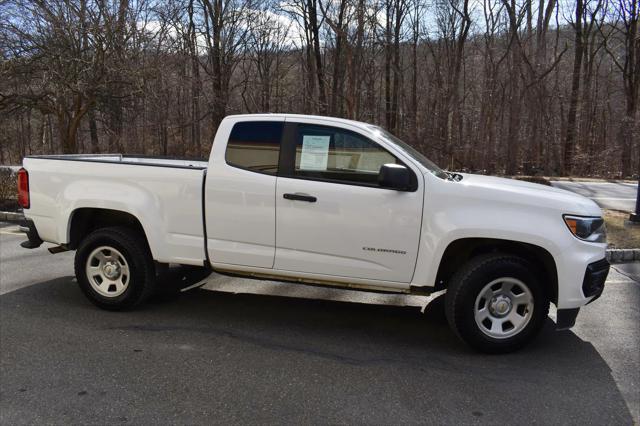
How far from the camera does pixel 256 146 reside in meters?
4.57

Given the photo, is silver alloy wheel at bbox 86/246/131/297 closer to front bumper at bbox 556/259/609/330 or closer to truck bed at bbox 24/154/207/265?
truck bed at bbox 24/154/207/265

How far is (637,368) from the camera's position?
3863 millimetres

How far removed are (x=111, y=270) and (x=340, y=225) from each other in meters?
2.38

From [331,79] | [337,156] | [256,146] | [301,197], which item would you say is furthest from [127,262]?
[331,79]

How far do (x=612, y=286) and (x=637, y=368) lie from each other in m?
2.50

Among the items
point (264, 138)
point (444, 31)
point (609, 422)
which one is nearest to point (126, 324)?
point (264, 138)

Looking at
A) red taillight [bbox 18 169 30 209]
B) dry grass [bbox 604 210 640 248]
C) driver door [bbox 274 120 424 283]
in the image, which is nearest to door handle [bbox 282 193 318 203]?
driver door [bbox 274 120 424 283]

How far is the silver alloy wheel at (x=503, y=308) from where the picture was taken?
13.4 ft

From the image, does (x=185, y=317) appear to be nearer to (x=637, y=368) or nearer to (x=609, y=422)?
(x=609, y=422)

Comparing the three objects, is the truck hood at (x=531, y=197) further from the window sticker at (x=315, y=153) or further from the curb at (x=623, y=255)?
the curb at (x=623, y=255)

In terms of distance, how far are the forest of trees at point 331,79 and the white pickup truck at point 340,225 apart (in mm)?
8780

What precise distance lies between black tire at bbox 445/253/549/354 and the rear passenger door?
5.39ft

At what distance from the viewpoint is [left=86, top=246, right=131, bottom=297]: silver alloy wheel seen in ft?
16.1

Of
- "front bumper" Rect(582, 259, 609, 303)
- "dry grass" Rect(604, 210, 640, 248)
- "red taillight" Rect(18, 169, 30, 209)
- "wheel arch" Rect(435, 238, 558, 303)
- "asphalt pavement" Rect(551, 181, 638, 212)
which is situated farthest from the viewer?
"asphalt pavement" Rect(551, 181, 638, 212)
